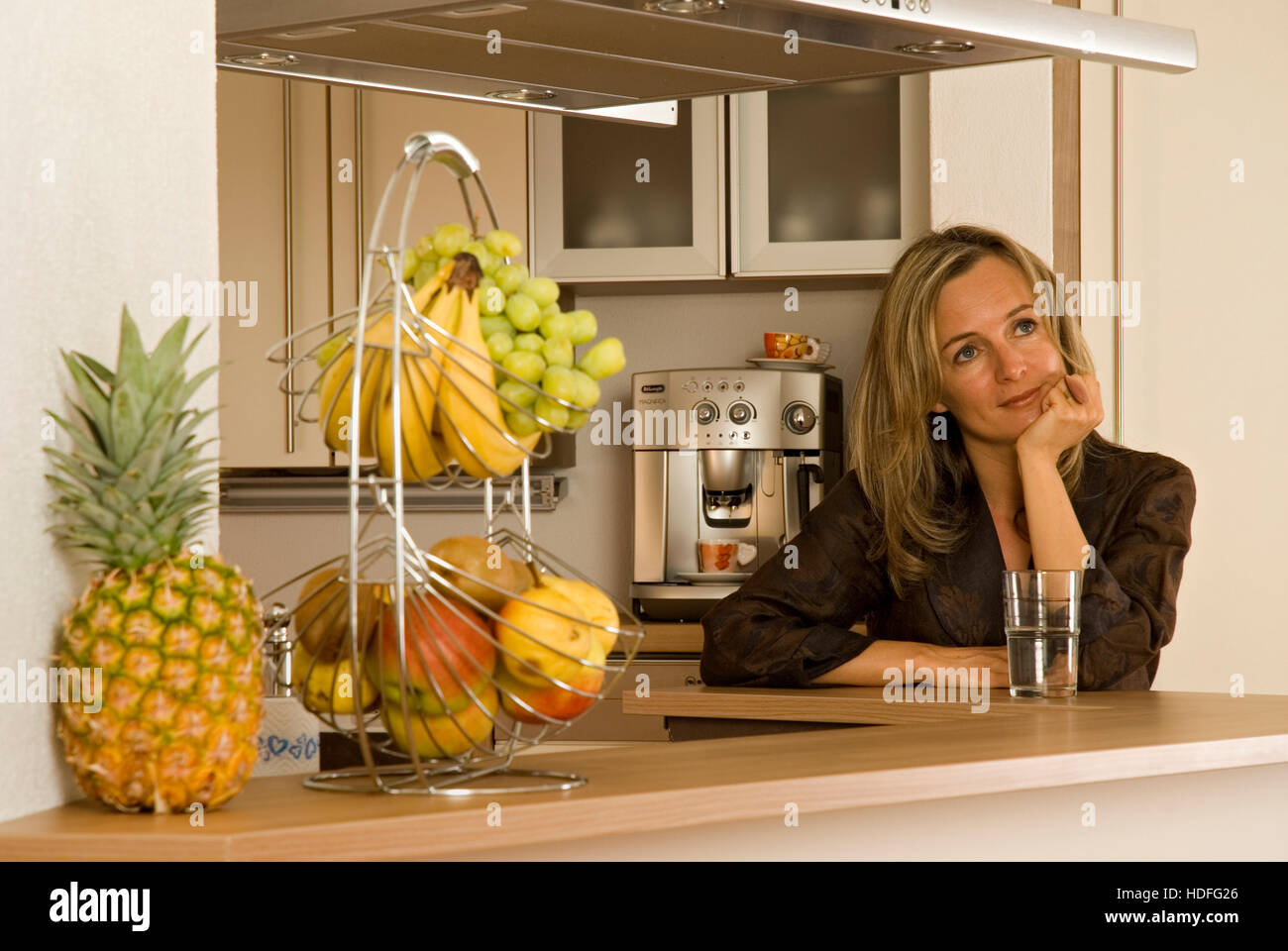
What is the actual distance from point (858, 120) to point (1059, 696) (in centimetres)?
226

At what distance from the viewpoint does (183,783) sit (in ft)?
2.74

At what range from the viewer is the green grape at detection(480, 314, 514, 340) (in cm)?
95

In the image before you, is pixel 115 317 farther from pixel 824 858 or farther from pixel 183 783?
pixel 824 858

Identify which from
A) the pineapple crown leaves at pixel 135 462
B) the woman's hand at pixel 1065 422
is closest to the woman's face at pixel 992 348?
the woman's hand at pixel 1065 422

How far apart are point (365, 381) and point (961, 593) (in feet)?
4.55

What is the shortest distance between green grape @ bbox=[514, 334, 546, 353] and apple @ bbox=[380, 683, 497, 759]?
22 cm

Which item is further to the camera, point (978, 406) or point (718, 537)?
point (718, 537)

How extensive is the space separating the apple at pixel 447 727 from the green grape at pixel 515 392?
0.19 m

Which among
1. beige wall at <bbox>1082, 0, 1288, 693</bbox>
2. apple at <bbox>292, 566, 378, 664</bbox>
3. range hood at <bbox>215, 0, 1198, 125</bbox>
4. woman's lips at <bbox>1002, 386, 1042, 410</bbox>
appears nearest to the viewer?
apple at <bbox>292, 566, 378, 664</bbox>

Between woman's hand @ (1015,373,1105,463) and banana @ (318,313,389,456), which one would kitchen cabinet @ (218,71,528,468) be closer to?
woman's hand @ (1015,373,1105,463)

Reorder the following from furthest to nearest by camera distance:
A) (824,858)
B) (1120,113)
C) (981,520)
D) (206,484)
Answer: (1120,113) → (981,520) → (824,858) → (206,484)

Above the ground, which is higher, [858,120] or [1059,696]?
[858,120]

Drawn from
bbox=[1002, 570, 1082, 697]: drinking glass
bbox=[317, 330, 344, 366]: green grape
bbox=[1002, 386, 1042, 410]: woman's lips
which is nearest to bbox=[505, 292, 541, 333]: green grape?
bbox=[317, 330, 344, 366]: green grape
